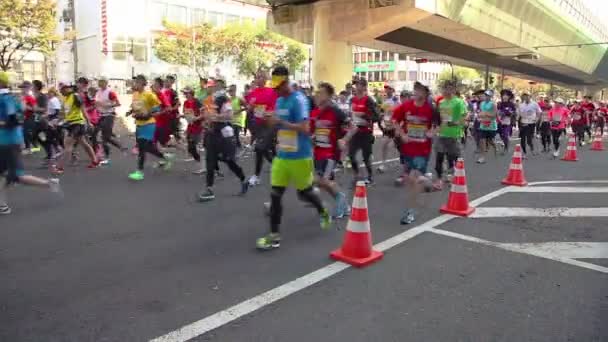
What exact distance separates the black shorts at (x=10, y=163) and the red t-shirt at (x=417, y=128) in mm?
5156

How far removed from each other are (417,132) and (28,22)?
89.3 feet

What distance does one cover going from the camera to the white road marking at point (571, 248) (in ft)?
17.9

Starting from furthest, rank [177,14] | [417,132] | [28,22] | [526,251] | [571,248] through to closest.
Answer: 1. [177,14]
2. [28,22]
3. [417,132]
4. [571,248]
5. [526,251]

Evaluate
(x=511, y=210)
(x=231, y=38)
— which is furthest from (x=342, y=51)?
(x=231, y=38)

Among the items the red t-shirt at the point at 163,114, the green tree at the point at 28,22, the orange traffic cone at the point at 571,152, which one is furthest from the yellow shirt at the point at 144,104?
the green tree at the point at 28,22

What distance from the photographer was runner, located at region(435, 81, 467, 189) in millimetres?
9117

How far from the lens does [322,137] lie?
7176 millimetres

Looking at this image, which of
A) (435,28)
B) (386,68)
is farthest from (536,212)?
(386,68)

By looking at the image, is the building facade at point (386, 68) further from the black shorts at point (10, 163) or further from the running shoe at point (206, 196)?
the black shorts at point (10, 163)

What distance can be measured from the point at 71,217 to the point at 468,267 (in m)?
4.93

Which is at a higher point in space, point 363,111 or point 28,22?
point 28,22

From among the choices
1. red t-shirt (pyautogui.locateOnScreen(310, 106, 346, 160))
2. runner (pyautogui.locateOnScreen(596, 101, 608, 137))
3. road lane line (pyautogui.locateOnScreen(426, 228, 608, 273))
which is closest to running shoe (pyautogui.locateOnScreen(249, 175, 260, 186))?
red t-shirt (pyautogui.locateOnScreen(310, 106, 346, 160))

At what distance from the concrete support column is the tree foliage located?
72.9ft

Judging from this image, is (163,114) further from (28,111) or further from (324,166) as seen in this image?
(324,166)
